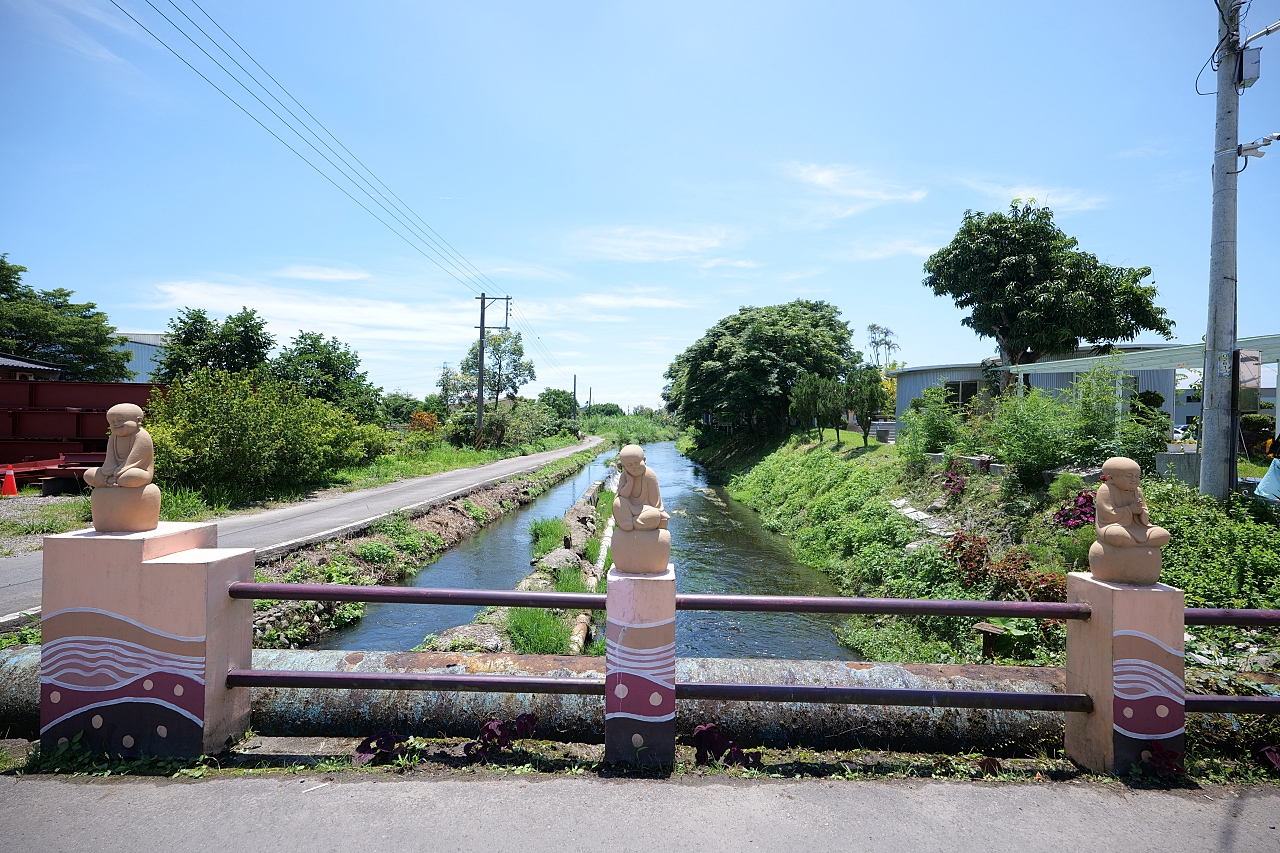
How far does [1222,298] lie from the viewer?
330 inches

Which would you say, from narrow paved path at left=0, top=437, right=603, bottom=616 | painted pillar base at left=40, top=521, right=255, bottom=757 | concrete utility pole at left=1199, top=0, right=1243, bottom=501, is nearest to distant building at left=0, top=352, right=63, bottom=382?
narrow paved path at left=0, top=437, right=603, bottom=616

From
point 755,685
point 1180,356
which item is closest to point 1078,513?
point 1180,356

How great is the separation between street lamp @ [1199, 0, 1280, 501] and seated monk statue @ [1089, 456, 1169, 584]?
6.91m

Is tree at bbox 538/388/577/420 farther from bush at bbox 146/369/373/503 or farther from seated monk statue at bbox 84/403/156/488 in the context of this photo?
seated monk statue at bbox 84/403/156/488

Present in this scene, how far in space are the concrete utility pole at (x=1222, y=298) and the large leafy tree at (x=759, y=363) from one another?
23291 millimetres

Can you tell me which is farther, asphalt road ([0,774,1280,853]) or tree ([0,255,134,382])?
tree ([0,255,134,382])

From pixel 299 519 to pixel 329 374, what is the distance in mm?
13466

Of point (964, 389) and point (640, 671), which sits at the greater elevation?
point (964, 389)

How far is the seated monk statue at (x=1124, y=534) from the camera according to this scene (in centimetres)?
311

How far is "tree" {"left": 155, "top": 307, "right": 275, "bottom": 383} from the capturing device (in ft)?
71.0

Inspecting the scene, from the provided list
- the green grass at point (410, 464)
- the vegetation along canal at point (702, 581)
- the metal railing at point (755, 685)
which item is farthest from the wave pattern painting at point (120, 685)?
the green grass at point (410, 464)

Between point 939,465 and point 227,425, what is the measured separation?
15769 millimetres

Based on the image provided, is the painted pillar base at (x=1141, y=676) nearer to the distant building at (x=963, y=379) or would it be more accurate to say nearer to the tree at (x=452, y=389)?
the distant building at (x=963, y=379)

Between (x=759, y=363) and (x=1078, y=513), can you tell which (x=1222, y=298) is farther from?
(x=759, y=363)
